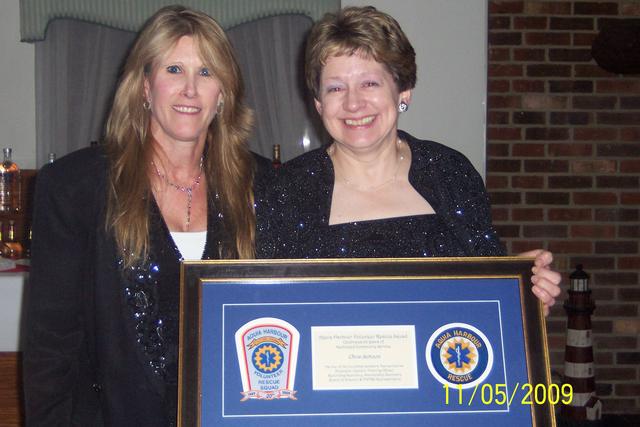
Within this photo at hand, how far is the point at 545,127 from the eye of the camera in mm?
4797

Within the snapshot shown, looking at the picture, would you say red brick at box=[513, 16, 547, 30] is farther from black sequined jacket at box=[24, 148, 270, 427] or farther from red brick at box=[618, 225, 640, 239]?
black sequined jacket at box=[24, 148, 270, 427]

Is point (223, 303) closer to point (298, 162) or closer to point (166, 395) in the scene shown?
point (166, 395)

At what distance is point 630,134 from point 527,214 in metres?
0.84

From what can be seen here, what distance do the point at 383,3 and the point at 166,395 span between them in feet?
14.0

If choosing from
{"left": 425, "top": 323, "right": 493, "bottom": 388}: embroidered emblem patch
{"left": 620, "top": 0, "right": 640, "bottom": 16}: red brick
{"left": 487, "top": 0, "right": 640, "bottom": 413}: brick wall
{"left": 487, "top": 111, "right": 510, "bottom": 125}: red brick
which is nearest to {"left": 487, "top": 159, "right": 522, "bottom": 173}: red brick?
{"left": 487, "top": 0, "right": 640, "bottom": 413}: brick wall

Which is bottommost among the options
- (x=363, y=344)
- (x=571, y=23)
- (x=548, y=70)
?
(x=363, y=344)

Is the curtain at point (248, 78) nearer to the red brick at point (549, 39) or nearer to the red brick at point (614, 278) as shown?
the red brick at point (549, 39)

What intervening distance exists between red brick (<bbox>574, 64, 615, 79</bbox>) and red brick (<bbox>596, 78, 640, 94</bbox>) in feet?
0.17

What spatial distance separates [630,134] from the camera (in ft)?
15.6

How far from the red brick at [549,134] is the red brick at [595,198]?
1.29 feet

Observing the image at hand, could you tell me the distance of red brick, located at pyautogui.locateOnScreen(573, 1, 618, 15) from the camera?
477 cm

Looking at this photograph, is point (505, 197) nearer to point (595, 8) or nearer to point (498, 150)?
point (498, 150)

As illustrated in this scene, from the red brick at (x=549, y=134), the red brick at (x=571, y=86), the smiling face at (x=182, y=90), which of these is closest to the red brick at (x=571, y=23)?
the red brick at (x=571, y=86)

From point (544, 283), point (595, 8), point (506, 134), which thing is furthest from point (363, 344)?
point (595, 8)
